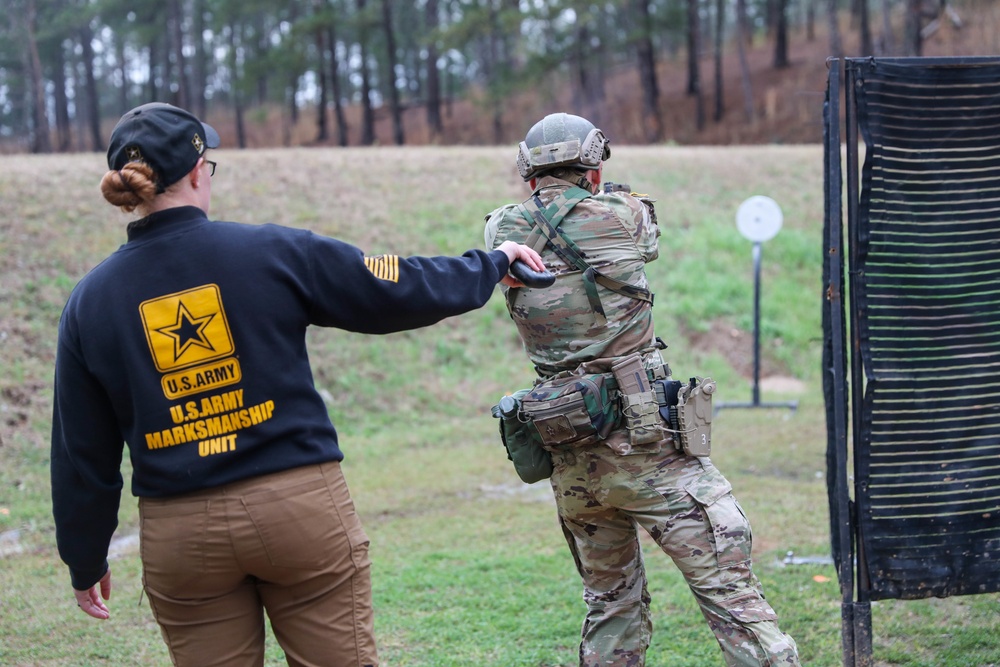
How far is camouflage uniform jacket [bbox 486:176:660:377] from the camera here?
343 cm

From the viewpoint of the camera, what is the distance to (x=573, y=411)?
3291 mm

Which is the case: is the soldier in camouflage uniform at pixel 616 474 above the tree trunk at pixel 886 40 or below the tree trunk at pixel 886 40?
below

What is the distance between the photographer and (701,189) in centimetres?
1670

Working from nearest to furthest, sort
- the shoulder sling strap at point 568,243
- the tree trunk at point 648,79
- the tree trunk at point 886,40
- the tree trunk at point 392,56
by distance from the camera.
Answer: the shoulder sling strap at point 568,243
the tree trunk at point 886,40
the tree trunk at point 648,79
the tree trunk at point 392,56

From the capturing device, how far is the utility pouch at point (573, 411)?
330cm

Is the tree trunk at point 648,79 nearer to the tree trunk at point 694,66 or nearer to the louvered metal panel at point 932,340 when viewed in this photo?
the tree trunk at point 694,66

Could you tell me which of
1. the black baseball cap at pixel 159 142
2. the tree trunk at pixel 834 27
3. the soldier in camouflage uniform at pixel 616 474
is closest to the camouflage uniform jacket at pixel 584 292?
the soldier in camouflage uniform at pixel 616 474

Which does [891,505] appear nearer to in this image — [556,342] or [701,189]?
A: [556,342]

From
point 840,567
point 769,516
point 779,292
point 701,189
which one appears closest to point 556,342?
point 840,567

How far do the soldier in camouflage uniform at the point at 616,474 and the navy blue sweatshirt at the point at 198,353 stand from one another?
1091mm

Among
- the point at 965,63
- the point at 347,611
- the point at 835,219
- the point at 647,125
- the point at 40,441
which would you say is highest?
the point at 647,125

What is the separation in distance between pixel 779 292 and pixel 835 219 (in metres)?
10.4

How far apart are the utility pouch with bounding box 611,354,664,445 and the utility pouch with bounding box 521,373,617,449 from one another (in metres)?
0.05

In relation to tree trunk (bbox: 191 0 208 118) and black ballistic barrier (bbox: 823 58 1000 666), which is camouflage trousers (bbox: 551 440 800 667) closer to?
black ballistic barrier (bbox: 823 58 1000 666)
